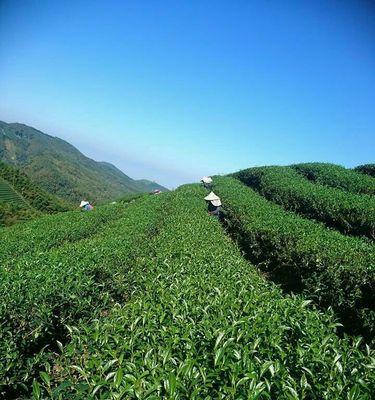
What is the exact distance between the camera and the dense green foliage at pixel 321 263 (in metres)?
7.50

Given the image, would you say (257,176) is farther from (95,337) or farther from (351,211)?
(95,337)

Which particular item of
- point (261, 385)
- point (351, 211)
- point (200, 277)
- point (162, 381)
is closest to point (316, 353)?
point (261, 385)

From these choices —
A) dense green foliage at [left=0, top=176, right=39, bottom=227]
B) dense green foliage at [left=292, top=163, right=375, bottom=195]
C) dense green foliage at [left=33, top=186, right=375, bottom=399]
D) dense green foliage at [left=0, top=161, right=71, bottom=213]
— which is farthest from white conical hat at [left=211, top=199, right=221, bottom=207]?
dense green foliage at [left=0, top=161, right=71, bottom=213]

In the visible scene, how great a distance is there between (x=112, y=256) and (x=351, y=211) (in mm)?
12755

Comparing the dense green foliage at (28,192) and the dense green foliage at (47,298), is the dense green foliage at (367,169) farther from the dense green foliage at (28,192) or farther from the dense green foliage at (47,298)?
the dense green foliage at (28,192)

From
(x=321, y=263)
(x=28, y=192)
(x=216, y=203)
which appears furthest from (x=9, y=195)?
(x=321, y=263)

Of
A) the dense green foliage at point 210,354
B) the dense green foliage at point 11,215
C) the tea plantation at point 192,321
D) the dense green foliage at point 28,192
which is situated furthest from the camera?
the dense green foliage at point 28,192

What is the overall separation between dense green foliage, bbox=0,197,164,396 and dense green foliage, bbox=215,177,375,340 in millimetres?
4492

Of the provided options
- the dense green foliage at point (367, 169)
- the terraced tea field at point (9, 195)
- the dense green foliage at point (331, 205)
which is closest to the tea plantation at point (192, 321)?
the dense green foliage at point (331, 205)

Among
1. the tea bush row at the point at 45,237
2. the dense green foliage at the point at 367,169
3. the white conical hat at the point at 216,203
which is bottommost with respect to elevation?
the tea bush row at the point at 45,237

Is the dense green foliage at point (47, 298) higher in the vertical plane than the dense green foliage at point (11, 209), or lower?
higher

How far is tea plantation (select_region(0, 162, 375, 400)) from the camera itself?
2.53 metres

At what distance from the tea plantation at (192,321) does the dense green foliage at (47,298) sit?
0.09ft

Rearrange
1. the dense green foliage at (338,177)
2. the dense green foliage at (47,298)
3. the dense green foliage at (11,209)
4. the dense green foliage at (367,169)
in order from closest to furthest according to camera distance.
Result: the dense green foliage at (47,298)
the dense green foliage at (338,177)
the dense green foliage at (367,169)
the dense green foliage at (11,209)
